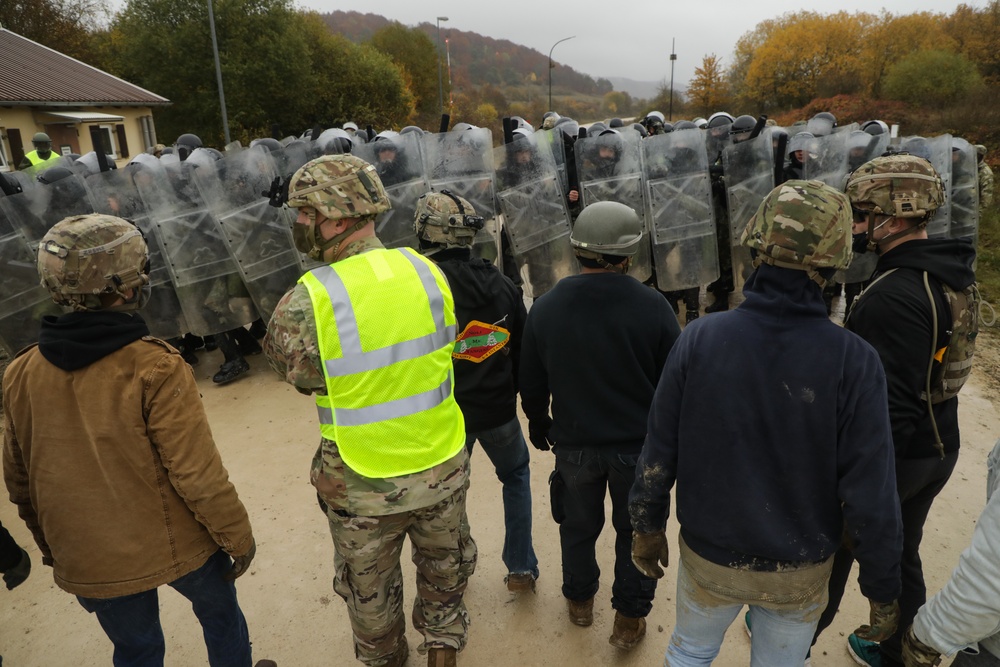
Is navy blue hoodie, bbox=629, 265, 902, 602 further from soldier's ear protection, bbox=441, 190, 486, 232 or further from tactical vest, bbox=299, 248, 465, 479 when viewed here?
soldier's ear protection, bbox=441, 190, 486, 232

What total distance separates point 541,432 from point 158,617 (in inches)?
59.2

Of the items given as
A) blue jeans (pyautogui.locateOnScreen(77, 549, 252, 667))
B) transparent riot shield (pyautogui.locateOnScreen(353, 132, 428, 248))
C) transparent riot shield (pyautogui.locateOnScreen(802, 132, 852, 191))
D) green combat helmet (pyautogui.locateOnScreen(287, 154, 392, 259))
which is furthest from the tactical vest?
transparent riot shield (pyautogui.locateOnScreen(802, 132, 852, 191))

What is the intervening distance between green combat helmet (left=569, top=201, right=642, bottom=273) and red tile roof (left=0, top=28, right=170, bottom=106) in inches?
771

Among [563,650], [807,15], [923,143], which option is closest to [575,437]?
[563,650]

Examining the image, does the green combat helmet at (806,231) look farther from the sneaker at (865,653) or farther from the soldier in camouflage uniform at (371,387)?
the sneaker at (865,653)

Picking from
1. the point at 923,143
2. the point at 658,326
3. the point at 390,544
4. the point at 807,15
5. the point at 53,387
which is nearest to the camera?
the point at 53,387

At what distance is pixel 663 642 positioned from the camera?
2463mm

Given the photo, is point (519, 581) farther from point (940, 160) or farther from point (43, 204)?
point (940, 160)

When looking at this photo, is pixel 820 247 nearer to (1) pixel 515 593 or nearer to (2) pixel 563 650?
(2) pixel 563 650

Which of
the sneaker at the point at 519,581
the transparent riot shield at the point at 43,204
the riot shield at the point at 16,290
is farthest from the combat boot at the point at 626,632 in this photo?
the transparent riot shield at the point at 43,204

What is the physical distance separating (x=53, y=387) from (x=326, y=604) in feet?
5.25

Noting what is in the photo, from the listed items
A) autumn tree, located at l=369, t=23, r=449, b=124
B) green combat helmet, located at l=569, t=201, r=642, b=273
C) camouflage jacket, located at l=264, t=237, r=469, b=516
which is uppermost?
autumn tree, located at l=369, t=23, r=449, b=124

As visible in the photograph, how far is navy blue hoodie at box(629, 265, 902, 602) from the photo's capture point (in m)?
1.41

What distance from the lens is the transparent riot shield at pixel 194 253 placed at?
473 centimetres
